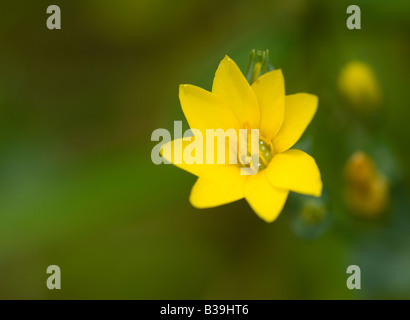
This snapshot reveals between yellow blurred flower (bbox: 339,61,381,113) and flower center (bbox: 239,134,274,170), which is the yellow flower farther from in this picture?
yellow blurred flower (bbox: 339,61,381,113)

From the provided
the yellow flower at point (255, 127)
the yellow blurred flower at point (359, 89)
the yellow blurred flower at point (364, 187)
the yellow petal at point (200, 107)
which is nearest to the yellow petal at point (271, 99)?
the yellow flower at point (255, 127)

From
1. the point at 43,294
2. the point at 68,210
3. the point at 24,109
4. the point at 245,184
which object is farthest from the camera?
the point at 24,109

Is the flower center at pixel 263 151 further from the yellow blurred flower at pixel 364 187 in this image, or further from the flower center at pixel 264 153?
the yellow blurred flower at pixel 364 187

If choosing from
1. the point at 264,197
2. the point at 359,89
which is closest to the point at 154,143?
the point at 359,89

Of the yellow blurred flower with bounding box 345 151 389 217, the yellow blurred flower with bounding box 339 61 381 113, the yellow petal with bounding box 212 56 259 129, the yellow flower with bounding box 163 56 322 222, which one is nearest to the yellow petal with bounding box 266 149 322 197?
the yellow flower with bounding box 163 56 322 222

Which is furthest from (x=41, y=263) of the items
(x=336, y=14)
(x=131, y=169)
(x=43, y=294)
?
(x=336, y=14)

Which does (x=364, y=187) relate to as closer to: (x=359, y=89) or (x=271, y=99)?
(x=359, y=89)

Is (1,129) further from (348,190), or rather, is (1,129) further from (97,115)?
(348,190)
